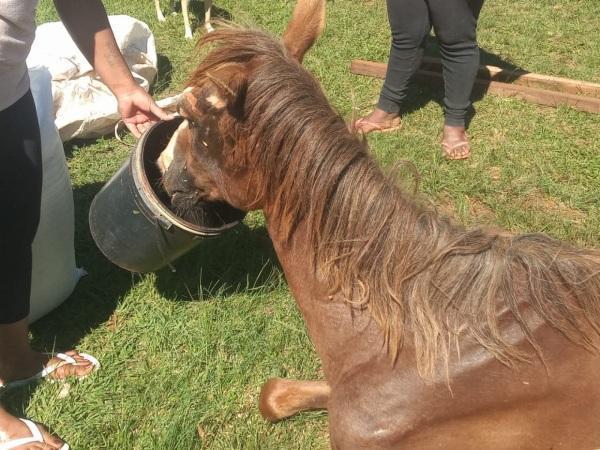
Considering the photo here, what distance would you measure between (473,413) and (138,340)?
66.4 inches

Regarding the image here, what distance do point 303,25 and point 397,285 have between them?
88 centimetres

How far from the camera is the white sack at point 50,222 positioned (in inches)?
105

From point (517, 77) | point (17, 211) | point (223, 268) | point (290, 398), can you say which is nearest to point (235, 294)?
point (223, 268)

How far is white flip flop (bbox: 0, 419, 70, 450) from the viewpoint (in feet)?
7.31

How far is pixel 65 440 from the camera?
7.76ft

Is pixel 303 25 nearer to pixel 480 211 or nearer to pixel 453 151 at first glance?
pixel 480 211

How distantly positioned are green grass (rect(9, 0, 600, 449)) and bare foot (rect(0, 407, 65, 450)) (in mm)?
89

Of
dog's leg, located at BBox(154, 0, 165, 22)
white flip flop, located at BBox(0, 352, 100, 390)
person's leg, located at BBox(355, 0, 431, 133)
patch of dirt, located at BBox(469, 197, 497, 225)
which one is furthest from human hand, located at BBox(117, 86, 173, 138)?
dog's leg, located at BBox(154, 0, 165, 22)

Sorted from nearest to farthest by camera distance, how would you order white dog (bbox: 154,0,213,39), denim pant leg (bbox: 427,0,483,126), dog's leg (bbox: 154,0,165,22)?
denim pant leg (bbox: 427,0,483,126) → white dog (bbox: 154,0,213,39) → dog's leg (bbox: 154,0,165,22)

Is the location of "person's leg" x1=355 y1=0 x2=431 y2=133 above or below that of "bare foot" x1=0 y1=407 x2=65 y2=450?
above

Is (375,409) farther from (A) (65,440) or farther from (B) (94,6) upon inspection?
(B) (94,6)

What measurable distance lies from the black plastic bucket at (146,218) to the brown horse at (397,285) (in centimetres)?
40

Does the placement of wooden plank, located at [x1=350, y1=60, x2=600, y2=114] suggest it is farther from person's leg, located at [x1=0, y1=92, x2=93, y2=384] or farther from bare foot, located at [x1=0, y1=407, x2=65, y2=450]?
bare foot, located at [x1=0, y1=407, x2=65, y2=450]

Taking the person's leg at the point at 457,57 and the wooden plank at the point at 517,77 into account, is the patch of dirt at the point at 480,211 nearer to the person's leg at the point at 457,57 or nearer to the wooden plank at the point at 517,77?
the person's leg at the point at 457,57
